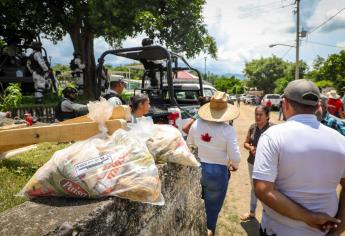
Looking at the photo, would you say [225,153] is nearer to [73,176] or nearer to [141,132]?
[141,132]

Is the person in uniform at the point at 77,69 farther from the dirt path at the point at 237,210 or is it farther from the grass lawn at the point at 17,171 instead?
the grass lawn at the point at 17,171

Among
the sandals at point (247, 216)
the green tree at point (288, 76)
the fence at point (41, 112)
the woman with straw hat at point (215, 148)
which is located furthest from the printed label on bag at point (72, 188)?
the green tree at point (288, 76)

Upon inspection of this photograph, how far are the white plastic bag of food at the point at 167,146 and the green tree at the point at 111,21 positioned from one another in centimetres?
1003

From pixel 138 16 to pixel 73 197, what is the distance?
11017 mm

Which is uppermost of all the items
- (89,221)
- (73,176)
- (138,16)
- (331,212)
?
(138,16)

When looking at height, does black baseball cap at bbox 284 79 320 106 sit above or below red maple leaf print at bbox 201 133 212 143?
above

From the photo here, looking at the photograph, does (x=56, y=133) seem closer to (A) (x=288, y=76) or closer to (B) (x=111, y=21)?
(B) (x=111, y=21)

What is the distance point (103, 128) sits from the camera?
2.04 meters

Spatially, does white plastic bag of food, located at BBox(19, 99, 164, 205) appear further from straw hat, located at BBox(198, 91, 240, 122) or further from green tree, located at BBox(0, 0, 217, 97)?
green tree, located at BBox(0, 0, 217, 97)

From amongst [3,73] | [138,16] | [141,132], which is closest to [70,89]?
[141,132]

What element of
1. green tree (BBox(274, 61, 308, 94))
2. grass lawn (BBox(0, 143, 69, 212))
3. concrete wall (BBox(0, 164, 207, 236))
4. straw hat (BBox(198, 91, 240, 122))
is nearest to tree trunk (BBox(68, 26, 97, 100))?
grass lawn (BBox(0, 143, 69, 212))

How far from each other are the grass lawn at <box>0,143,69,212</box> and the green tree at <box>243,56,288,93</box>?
59.9 metres

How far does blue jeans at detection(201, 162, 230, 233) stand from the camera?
4.06 metres

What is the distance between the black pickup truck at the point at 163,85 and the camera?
22.0 feet
